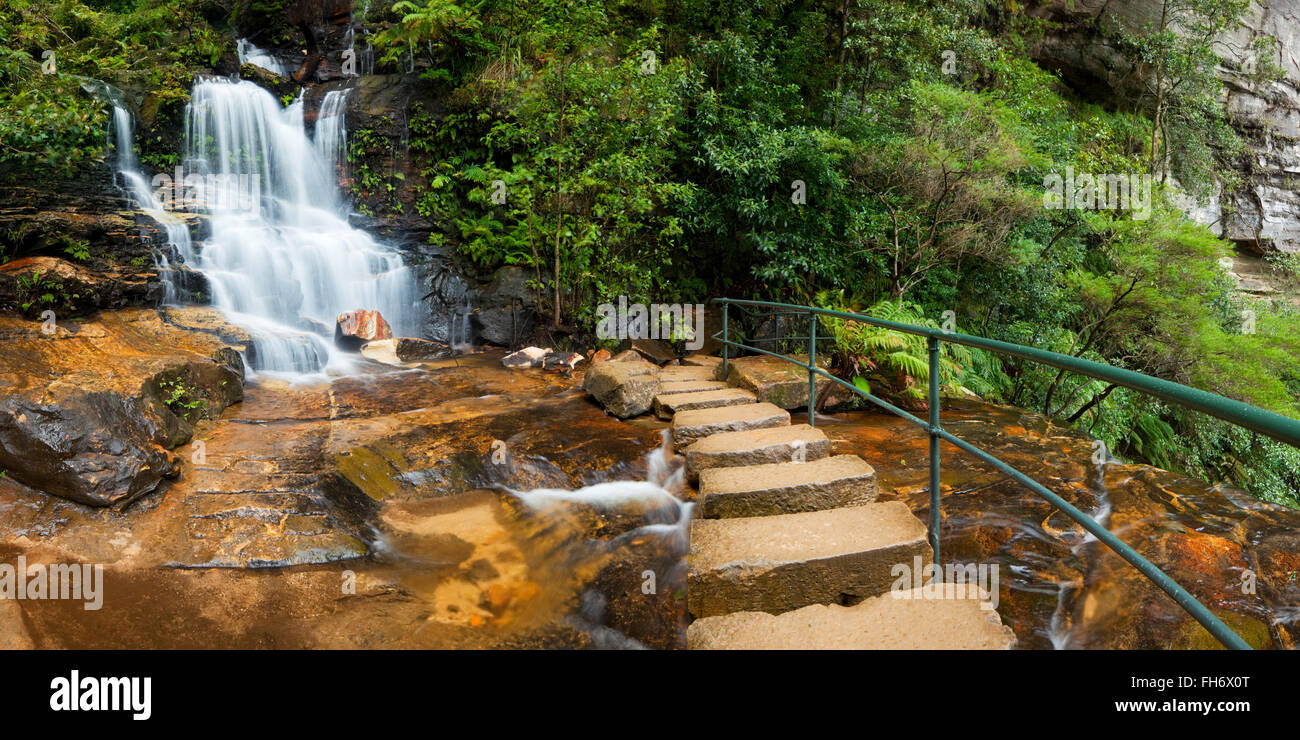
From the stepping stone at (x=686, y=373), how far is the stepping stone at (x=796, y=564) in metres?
3.72

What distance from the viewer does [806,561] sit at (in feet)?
8.82

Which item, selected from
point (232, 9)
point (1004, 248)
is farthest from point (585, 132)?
point (232, 9)

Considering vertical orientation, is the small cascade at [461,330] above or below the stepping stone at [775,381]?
above

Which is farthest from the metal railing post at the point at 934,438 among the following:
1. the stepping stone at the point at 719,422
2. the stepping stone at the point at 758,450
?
the stepping stone at the point at 719,422

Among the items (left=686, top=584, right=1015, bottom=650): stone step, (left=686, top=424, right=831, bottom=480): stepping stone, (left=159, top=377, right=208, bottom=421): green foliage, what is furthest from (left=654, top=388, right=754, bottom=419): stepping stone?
(left=159, top=377, right=208, bottom=421): green foliage

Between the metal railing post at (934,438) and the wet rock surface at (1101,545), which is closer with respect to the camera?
the metal railing post at (934,438)

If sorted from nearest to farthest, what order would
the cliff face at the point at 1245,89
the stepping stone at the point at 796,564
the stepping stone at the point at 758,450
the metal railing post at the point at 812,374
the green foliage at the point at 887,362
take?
the stepping stone at the point at 796,564
the stepping stone at the point at 758,450
the metal railing post at the point at 812,374
the green foliage at the point at 887,362
the cliff face at the point at 1245,89

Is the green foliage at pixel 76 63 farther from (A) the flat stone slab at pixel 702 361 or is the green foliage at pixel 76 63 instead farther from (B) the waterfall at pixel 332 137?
(A) the flat stone slab at pixel 702 361

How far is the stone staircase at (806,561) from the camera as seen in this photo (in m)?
2.33

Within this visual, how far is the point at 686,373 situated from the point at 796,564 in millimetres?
4661

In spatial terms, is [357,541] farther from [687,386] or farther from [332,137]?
→ [332,137]

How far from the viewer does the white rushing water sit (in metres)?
8.88

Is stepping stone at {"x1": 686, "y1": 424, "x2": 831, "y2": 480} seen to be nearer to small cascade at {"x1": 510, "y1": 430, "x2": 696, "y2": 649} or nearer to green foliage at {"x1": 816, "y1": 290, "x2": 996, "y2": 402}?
small cascade at {"x1": 510, "y1": 430, "x2": 696, "y2": 649}

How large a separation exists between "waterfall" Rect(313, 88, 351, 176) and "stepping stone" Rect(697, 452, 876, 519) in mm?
10841
